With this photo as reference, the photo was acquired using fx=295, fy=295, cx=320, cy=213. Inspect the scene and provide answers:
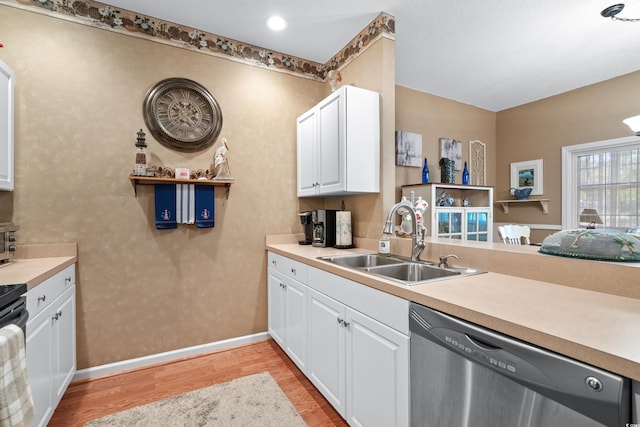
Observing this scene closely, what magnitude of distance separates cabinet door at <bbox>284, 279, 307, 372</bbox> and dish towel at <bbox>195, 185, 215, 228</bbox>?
84 cm

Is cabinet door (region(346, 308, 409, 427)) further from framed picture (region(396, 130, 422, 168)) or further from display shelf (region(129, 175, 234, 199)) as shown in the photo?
framed picture (region(396, 130, 422, 168))

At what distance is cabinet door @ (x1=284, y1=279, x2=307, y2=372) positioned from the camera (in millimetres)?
2062

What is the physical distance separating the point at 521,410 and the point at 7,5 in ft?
11.4

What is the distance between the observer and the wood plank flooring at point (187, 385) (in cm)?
180

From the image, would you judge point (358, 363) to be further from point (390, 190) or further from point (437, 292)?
point (390, 190)

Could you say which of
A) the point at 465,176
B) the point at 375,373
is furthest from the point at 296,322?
the point at 465,176

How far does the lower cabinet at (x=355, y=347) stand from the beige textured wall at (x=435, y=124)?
2.22 meters

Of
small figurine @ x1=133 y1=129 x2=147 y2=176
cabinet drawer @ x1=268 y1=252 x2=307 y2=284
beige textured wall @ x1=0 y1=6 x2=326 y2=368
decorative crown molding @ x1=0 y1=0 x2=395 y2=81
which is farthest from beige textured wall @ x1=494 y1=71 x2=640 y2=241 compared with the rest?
small figurine @ x1=133 y1=129 x2=147 y2=176

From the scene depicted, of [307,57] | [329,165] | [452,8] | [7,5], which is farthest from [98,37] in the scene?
[452,8]

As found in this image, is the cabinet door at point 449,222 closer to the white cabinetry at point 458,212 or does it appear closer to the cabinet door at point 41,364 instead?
the white cabinetry at point 458,212

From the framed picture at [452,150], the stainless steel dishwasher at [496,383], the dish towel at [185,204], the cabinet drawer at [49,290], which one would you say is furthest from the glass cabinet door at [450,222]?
the cabinet drawer at [49,290]

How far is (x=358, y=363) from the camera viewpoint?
1494 millimetres

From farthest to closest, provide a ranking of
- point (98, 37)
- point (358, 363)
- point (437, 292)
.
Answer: point (98, 37)
point (358, 363)
point (437, 292)

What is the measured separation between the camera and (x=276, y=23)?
2.37 metres
